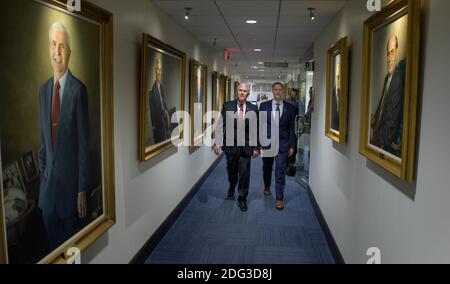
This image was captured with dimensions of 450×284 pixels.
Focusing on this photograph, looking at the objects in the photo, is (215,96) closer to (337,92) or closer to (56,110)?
(337,92)

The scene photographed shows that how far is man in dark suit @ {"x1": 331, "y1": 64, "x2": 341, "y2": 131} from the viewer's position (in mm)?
3252

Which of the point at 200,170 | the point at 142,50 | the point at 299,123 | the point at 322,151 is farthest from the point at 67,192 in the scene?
the point at 299,123

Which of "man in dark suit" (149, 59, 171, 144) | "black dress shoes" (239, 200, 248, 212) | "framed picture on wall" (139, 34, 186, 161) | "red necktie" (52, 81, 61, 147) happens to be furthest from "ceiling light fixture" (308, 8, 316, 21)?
"red necktie" (52, 81, 61, 147)

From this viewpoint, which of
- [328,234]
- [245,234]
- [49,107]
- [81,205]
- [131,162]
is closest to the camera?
[49,107]

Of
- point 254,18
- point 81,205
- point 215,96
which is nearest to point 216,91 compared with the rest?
point 215,96

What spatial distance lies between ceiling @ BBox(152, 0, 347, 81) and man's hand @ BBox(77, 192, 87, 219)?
1889 mm

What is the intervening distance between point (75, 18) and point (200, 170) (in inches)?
160

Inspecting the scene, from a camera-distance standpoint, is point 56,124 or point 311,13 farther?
point 311,13

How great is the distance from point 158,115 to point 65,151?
1.52m

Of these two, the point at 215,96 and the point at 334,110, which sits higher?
the point at 215,96

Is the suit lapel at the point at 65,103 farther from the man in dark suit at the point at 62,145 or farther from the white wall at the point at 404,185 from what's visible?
the white wall at the point at 404,185

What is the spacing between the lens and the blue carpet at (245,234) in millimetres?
3236

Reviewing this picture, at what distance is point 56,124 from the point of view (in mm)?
1788
